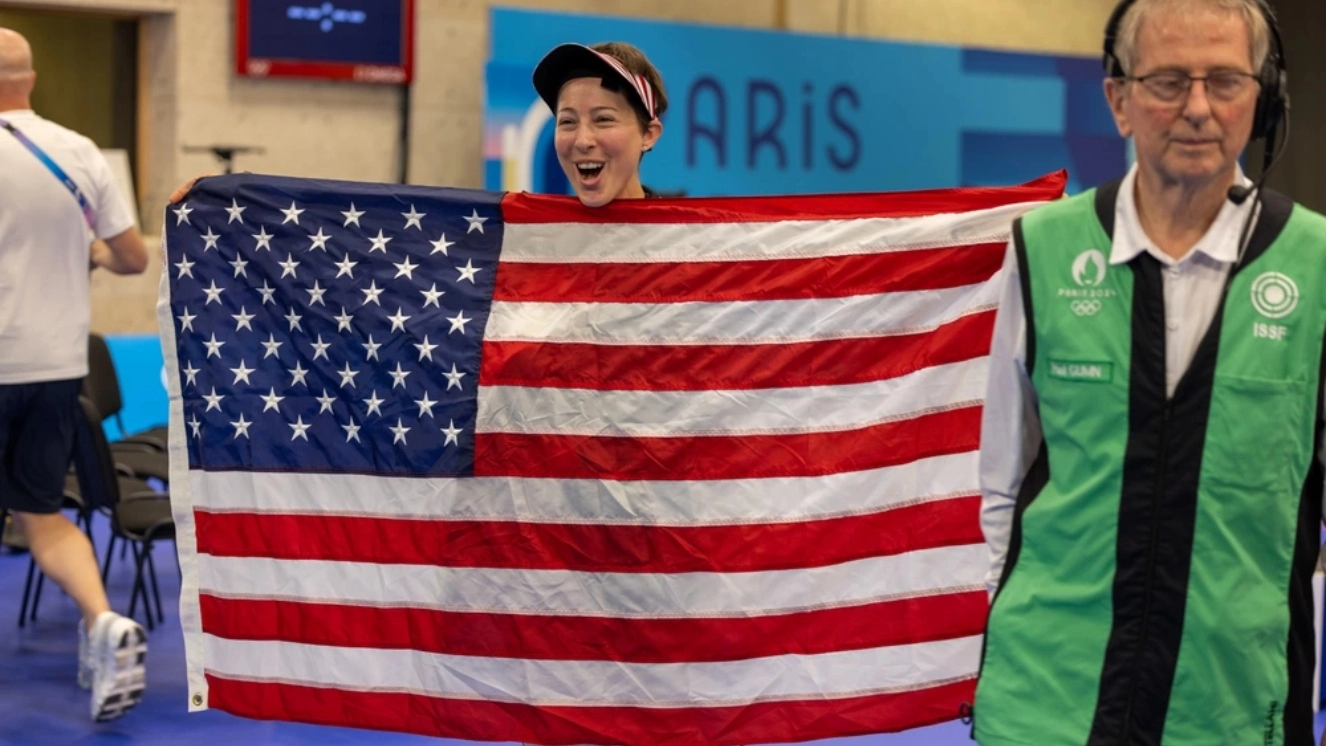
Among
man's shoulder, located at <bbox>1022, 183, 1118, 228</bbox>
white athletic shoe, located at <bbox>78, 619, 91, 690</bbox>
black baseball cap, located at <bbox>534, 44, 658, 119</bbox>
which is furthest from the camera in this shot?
white athletic shoe, located at <bbox>78, 619, 91, 690</bbox>

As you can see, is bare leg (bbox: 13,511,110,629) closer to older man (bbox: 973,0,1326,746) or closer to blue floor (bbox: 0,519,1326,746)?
blue floor (bbox: 0,519,1326,746)

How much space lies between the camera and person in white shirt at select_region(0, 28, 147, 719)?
15.0 ft

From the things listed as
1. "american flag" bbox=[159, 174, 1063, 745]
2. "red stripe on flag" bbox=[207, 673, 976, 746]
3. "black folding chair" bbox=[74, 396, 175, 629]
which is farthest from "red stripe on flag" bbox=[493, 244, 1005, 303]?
"black folding chair" bbox=[74, 396, 175, 629]

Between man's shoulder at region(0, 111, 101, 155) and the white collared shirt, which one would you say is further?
man's shoulder at region(0, 111, 101, 155)

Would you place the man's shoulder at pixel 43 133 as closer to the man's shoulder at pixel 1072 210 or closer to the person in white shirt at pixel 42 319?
the person in white shirt at pixel 42 319

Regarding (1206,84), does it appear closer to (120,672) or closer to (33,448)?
(120,672)

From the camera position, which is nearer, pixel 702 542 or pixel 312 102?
pixel 702 542

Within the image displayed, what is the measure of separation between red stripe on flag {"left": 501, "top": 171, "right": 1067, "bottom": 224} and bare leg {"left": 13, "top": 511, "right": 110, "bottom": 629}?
75.6 inches

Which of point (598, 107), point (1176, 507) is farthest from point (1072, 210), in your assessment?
point (598, 107)

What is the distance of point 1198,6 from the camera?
179 cm

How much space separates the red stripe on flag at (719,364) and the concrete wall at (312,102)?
7.11 m

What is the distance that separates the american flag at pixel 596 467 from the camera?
323cm

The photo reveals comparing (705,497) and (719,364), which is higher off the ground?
(719,364)

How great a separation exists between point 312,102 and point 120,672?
673cm
